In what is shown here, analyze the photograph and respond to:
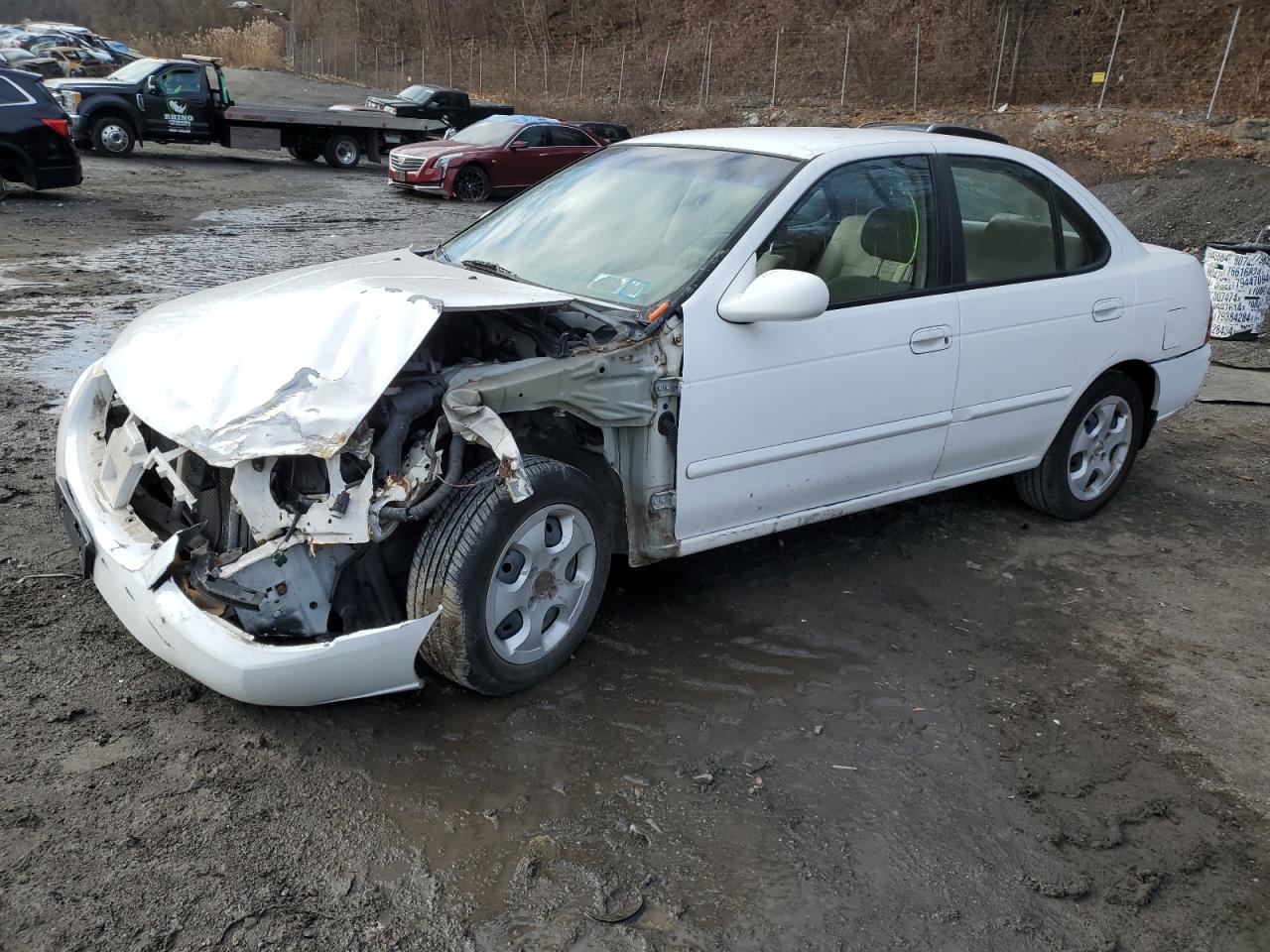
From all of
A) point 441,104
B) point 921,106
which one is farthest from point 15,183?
point 921,106

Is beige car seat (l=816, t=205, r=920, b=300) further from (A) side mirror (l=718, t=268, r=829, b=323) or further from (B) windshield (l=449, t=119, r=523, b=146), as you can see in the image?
(B) windshield (l=449, t=119, r=523, b=146)

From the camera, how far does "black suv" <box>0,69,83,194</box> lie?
40.7ft

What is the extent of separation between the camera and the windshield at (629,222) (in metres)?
3.77

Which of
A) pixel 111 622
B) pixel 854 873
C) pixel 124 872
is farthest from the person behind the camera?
pixel 111 622

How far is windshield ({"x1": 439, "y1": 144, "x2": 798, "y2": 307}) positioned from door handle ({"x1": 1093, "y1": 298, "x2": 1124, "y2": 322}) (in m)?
1.72

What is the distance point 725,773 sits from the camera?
3.08 metres

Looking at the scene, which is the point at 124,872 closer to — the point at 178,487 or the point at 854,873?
the point at 178,487

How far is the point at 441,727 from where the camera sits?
3170mm

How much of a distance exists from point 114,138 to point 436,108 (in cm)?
679

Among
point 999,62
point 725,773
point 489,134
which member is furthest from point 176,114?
point 725,773

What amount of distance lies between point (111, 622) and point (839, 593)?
270 centimetres

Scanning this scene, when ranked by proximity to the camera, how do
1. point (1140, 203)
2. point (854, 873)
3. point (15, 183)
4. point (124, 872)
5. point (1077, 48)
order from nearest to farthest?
point (124, 872) → point (854, 873) → point (1140, 203) → point (15, 183) → point (1077, 48)

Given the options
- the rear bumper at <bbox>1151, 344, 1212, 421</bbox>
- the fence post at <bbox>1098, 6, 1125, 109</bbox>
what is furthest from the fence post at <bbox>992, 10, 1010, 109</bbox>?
the rear bumper at <bbox>1151, 344, 1212, 421</bbox>

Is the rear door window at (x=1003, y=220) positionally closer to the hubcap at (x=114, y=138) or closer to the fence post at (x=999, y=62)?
the hubcap at (x=114, y=138)
